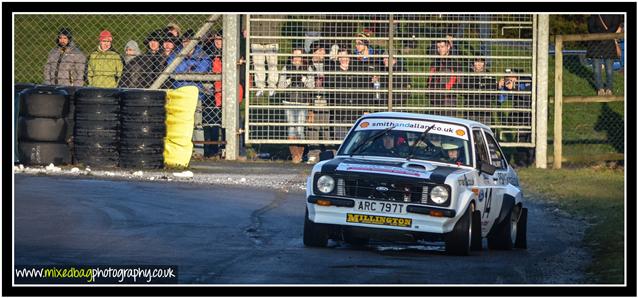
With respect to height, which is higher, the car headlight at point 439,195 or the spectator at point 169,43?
the spectator at point 169,43

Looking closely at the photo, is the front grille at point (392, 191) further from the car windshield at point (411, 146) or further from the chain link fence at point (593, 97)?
the chain link fence at point (593, 97)

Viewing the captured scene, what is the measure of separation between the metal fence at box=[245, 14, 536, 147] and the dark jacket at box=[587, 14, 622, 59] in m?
1.26

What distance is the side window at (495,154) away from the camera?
1441 centimetres

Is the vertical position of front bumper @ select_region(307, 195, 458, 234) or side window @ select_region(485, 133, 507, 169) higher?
side window @ select_region(485, 133, 507, 169)

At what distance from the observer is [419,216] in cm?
1236

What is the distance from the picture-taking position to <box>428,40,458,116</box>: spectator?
85.0 ft

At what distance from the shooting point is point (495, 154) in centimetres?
1457

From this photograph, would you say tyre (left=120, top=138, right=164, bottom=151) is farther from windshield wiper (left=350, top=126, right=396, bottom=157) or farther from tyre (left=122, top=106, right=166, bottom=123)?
windshield wiper (left=350, top=126, right=396, bottom=157)

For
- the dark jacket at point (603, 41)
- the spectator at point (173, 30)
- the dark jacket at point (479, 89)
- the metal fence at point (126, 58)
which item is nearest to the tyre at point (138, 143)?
the metal fence at point (126, 58)

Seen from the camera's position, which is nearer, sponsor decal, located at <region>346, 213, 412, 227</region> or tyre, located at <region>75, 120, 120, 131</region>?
sponsor decal, located at <region>346, 213, 412, 227</region>

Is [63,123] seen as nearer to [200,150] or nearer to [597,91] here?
[200,150]

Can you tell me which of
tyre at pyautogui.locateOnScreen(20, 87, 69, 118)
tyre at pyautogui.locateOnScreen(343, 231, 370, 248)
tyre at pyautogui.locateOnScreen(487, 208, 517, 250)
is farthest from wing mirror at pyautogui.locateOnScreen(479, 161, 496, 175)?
tyre at pyautogui.locateOnScreen(20, 87, 69, 118)

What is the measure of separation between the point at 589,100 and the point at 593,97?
14cm

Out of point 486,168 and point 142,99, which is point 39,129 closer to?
point 142,99
